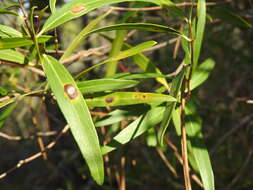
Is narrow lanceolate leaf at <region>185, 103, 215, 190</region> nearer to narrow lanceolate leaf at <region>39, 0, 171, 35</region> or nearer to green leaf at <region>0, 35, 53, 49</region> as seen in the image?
narrow lanceolate leaf at <region>39, 0, 171, 35</region>

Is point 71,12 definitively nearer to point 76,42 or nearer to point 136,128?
point 76,42

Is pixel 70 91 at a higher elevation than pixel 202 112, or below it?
higher

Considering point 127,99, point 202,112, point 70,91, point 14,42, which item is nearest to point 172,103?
Result: point 127,99

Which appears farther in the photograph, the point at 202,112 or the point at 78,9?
the point at 202,112

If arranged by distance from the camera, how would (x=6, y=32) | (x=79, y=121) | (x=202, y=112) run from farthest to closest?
(x=202, y=112)
(x=6, y=32)
(x=79, y=121)

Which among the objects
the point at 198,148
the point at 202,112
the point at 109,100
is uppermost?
the point at 109,100

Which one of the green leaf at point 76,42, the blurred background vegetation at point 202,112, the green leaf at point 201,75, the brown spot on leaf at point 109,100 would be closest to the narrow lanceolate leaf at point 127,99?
the brown spot on leaf at point 109,100

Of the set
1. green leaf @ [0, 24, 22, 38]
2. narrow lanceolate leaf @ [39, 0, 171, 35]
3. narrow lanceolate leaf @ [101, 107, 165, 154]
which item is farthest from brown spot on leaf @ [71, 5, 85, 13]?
narrow lanceolate leaf @ [101, 107, 165, 154]

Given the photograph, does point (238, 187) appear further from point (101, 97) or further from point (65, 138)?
point (101, 97)

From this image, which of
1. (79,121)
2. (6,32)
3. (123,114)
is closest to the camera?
(79,121)
